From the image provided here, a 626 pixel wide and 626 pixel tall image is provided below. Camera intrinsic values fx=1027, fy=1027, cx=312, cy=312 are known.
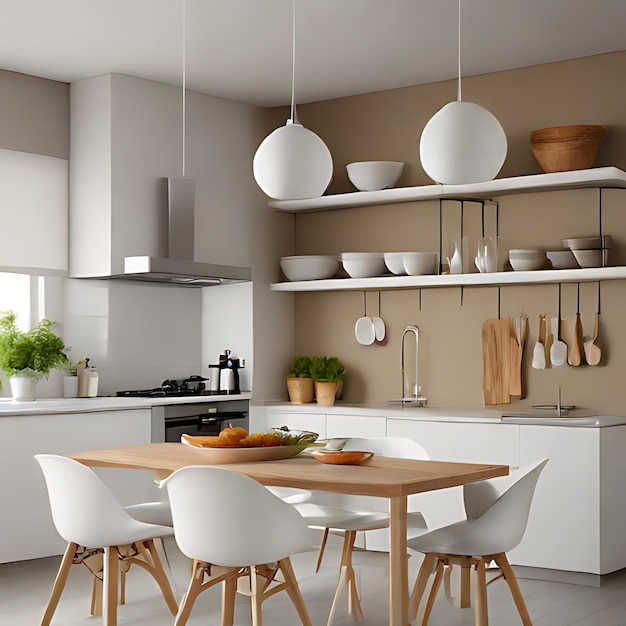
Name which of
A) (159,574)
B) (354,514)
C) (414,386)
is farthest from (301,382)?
(159,574)

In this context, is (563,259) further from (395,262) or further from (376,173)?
(376,173)

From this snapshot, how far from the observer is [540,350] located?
18.3ft

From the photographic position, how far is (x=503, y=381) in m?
5.72

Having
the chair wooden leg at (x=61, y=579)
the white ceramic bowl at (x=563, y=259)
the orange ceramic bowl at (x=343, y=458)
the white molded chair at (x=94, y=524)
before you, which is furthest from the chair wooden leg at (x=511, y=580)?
the white ceramic bowl at (x=563, y=259)

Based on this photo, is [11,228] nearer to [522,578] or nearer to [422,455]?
[422,455]

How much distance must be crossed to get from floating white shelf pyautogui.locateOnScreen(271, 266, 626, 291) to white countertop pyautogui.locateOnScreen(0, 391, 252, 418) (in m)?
0.90

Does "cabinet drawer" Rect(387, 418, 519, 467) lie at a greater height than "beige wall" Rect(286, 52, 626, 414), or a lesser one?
lesser

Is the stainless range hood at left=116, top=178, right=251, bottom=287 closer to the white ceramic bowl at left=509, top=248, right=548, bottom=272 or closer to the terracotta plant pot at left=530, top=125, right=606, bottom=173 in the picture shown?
the white ceramic bowl at left=509, top=248, right=548, bottom=272

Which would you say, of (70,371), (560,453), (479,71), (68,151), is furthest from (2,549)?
(479,71)

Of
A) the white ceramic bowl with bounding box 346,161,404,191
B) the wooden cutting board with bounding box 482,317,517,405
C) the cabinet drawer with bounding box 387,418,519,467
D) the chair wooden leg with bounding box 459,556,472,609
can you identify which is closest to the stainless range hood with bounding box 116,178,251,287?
the white ceramic bowl with bounding box 346,161,404,191

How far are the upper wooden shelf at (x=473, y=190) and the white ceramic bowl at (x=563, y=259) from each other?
36 cm

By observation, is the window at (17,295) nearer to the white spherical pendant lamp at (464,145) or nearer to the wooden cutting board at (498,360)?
the wooden cutting board at (498,360)

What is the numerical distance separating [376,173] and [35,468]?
254 centimetres

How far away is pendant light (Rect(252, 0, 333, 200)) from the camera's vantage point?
374cm
